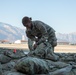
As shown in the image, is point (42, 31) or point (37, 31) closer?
point (42, 31)

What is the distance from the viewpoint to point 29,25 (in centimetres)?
809

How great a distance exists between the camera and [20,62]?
20.7 feet

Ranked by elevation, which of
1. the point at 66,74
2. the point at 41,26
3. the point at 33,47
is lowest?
the point at 66,74

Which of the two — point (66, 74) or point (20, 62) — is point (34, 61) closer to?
point (20, 62)

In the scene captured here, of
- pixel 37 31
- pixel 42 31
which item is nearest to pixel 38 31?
pixel 37 31

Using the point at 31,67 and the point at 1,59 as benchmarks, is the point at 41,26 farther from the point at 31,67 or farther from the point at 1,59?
the point at 31,67

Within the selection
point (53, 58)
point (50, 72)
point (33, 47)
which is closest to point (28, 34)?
point (33, 47)

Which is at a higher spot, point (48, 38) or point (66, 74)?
point (48, 38)

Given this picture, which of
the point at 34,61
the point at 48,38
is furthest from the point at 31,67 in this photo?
the point at 48,38

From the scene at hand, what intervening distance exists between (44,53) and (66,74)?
7.01 feet

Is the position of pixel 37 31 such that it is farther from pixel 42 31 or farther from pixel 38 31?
pixel 42 31

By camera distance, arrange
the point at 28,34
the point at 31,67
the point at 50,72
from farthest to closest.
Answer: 1. the point at 28,34
2. the point at 50,72
3. the point at 31,67

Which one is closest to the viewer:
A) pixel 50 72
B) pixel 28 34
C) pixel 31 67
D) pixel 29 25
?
pixel 31 67

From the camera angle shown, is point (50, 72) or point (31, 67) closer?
point (31, 67)
